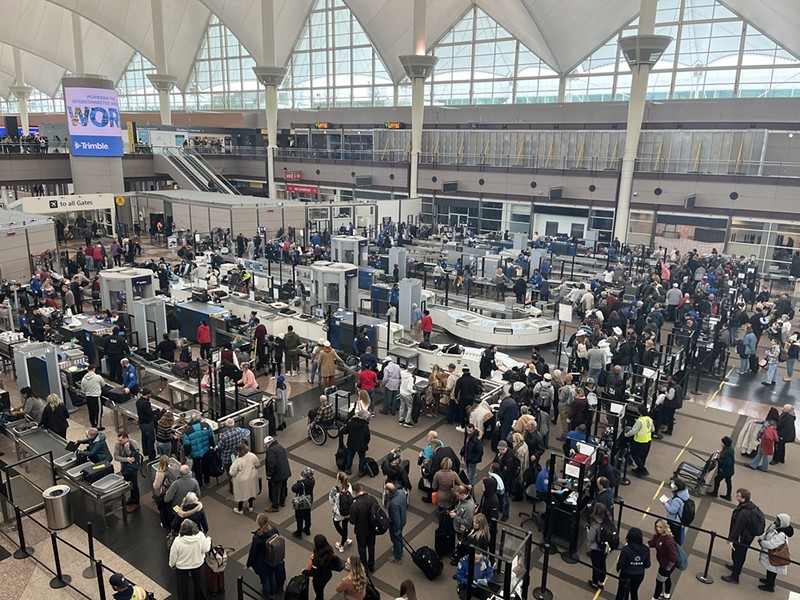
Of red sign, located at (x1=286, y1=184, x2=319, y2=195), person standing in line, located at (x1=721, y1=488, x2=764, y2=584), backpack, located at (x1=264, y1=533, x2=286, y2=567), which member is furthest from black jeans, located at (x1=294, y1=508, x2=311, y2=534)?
red sign, located at (x1=286, y1=184, x2=319, y2=195)

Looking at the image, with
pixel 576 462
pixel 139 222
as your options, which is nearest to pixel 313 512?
pixel 576 462

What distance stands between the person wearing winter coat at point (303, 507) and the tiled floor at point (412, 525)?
172 millimetres

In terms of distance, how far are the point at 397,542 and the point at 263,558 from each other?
6.70 feet

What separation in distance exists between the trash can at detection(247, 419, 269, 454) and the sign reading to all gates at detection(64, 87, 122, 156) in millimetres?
29501

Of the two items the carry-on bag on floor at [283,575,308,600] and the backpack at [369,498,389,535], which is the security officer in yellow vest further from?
the carry-on bag on floor at [283,575,308,600]

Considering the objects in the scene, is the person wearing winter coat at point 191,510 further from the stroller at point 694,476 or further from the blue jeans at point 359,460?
the stroller at point 694,476

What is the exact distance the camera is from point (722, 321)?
730 inches

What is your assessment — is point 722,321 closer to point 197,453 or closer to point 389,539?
point 389,539

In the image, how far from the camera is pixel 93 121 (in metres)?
34.7

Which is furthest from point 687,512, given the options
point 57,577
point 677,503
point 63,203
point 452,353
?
point 63,203

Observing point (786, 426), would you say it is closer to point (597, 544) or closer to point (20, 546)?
point (597, 544)

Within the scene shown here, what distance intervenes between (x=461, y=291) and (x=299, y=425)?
A: 14.1 m

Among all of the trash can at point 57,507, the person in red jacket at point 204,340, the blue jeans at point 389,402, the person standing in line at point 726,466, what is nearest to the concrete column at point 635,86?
the blue jeans at point 389,402

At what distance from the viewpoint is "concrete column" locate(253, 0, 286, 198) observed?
41.5 meters
